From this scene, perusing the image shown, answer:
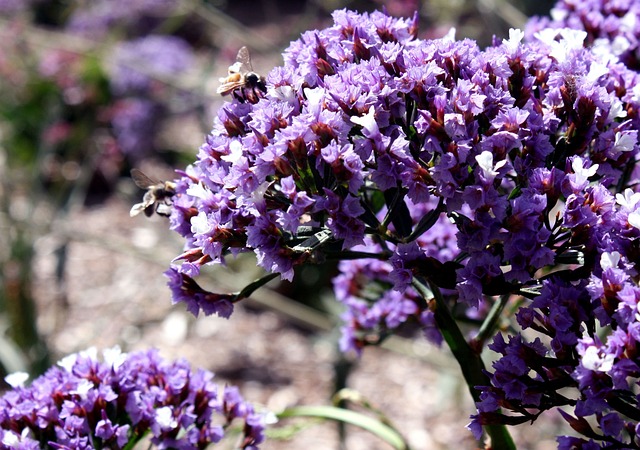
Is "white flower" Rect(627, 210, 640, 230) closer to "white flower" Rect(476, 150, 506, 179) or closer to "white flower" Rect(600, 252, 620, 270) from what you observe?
"white flower" Rect(600, 252, 620, 270)

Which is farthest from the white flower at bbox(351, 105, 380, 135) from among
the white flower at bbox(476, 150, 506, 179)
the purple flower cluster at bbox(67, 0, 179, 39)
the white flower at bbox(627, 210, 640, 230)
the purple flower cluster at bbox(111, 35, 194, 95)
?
the purple flower cluster at bbox(67, 0, 179, 39)

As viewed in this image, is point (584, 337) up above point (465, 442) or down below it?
below

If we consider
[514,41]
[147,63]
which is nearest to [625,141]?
[514,41]

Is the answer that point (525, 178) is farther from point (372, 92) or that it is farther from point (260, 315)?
point (260, 315)

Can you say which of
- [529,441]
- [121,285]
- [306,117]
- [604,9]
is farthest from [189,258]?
[121,285]

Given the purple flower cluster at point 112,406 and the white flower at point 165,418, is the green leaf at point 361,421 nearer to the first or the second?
the purple flower cluster at point 112,406

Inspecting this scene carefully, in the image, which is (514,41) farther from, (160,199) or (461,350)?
(160,199)

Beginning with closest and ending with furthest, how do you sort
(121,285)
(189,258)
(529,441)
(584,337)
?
(584,337), (189,258), (529,441), (121,285)
